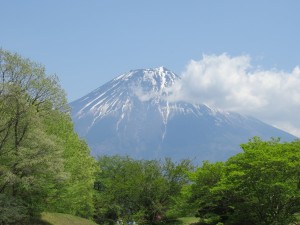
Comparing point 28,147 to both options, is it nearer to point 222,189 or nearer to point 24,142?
point 24,142

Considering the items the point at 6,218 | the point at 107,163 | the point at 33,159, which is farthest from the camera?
the point at 107,163

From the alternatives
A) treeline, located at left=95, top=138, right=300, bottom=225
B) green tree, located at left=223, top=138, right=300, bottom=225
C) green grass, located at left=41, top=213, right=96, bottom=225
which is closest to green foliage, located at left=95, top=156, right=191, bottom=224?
treeline, located at left=95, top=138, right=300, bottom=225

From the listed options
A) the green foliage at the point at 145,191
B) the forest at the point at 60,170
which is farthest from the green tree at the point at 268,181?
the green foliage at the point at 145,191

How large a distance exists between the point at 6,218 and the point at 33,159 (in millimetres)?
5395

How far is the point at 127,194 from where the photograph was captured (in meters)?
69.4

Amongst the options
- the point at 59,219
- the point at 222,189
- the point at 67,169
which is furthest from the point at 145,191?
the point at 222,189

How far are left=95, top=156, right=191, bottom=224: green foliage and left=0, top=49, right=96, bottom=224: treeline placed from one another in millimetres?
21722

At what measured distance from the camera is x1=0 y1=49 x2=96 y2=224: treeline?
36688 millimetres

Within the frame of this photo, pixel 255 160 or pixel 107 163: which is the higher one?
pixel 107 163

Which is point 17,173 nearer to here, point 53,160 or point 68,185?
point 53,160

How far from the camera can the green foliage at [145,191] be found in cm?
6388

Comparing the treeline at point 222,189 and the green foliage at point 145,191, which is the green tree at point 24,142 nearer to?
the treeline at point 222,189

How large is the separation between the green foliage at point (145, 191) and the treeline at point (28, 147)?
2172 cm

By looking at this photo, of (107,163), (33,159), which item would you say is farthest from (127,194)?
(33,159)
